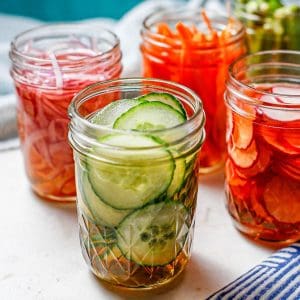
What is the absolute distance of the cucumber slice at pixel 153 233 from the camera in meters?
0.78

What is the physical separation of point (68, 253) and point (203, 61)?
1.20ft

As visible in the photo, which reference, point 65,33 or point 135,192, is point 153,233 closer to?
point 135,192

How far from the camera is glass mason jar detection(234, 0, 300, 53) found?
4.08ft

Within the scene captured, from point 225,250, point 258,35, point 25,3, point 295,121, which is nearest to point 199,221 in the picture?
point 225,250

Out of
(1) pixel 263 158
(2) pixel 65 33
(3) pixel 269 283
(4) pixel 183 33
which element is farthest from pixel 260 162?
(2) pixel 65 33

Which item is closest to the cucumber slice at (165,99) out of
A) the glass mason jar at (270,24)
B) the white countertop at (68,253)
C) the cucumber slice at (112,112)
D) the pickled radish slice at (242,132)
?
the cucumber slice at (112,112)

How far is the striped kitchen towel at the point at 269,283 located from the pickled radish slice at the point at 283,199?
0.06 meters

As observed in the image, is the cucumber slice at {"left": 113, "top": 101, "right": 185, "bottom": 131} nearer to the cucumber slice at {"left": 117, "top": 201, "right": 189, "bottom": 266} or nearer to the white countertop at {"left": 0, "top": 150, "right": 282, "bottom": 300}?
the cucumber slice at {"left": 117, "top": 201, "right": 189, "bottom": 266}

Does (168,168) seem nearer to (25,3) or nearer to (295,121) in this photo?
(295,121)

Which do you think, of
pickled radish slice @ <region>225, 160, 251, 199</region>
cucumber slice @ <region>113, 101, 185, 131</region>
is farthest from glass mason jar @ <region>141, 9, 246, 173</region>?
cucumber slice @ <region>113, 101, 185, 131</region>

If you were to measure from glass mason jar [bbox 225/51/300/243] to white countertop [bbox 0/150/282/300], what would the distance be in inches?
1.6

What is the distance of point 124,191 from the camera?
29.9 inches

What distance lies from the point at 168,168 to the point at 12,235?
1.00 ft

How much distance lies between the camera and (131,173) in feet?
2.47
